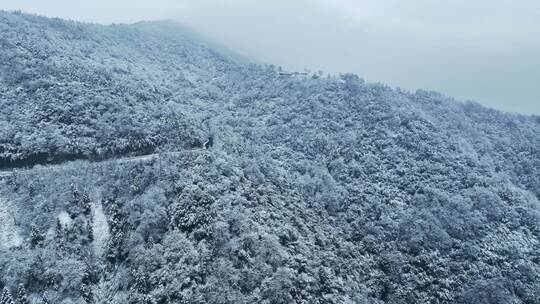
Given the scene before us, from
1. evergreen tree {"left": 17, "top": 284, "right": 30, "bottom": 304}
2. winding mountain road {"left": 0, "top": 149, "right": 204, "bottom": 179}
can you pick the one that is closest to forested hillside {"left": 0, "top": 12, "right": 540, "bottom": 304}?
evergreen tree {"left": 17, "top": 284, "right": 30, "bottom": 304}

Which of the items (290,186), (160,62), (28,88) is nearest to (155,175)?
(290,186)

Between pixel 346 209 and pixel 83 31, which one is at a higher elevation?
pixel 83 31

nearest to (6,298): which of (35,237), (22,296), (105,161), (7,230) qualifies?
(22,296)

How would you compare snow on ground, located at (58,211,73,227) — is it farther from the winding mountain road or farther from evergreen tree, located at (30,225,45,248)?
the winding mountain road

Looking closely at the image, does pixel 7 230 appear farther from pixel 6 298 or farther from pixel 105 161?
pixel 105 161

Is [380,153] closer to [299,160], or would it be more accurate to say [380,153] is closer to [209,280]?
[299,160]

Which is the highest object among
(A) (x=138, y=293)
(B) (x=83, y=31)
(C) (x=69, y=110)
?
(B) (x=83, y=31)
